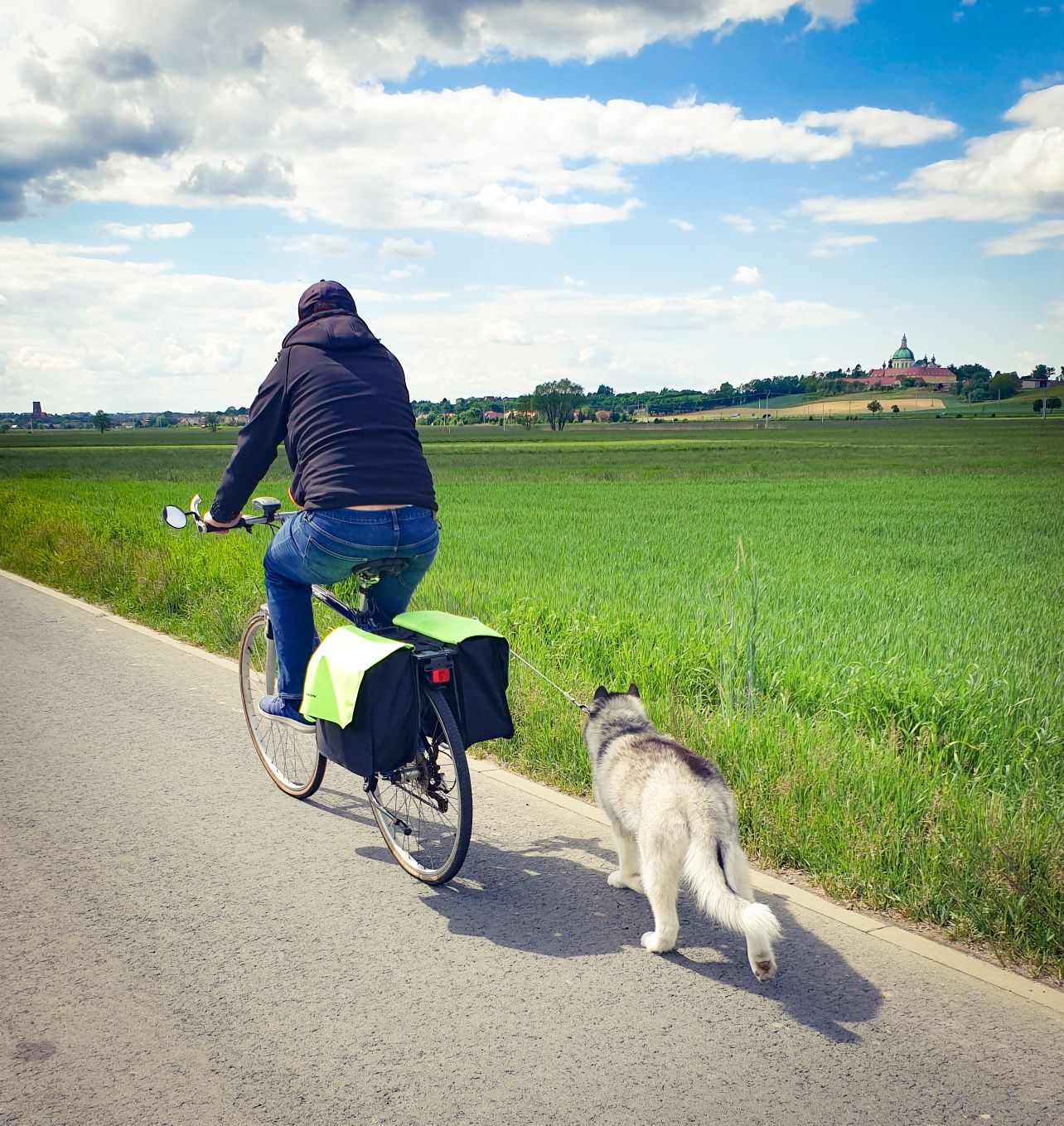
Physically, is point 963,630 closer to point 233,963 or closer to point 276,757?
point 276,757

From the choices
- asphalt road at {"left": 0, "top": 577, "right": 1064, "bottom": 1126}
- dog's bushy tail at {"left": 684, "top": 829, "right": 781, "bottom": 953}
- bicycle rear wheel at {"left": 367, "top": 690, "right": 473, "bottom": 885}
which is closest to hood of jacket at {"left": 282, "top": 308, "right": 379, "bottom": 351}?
bicycle rear wheel at {"left": 367, "top": 690, "right": 473, "bottom": 885}

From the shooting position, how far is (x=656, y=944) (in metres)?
3.70

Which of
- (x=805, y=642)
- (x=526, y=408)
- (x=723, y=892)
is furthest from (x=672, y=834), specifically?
(x=526, y=408)

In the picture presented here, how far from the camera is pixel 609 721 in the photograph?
434cm

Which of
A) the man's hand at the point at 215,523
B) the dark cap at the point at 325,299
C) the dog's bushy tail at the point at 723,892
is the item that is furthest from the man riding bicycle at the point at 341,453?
the dog's bushy tail at the point at 723,892

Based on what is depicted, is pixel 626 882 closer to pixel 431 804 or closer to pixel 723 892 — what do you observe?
pixel 431 804

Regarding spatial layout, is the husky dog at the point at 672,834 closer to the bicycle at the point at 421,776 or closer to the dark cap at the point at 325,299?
the bicycle at the point at 421,776

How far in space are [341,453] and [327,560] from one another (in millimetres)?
493

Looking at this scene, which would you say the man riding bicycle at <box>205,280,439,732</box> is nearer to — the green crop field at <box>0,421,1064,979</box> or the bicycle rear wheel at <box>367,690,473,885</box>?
the bicycle rear wheel at <box>367,690,473,885</box>

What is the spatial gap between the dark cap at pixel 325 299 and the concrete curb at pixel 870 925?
9.17 ft

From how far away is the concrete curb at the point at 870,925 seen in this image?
3.40m

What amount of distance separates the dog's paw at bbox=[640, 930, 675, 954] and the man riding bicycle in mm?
1931

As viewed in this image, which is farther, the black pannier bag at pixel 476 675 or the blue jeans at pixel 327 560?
the blue jeans at pixel 327 560

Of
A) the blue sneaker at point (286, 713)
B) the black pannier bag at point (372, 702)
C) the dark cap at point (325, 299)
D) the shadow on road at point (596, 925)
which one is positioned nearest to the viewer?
the shadow on road at point (596, 925)
